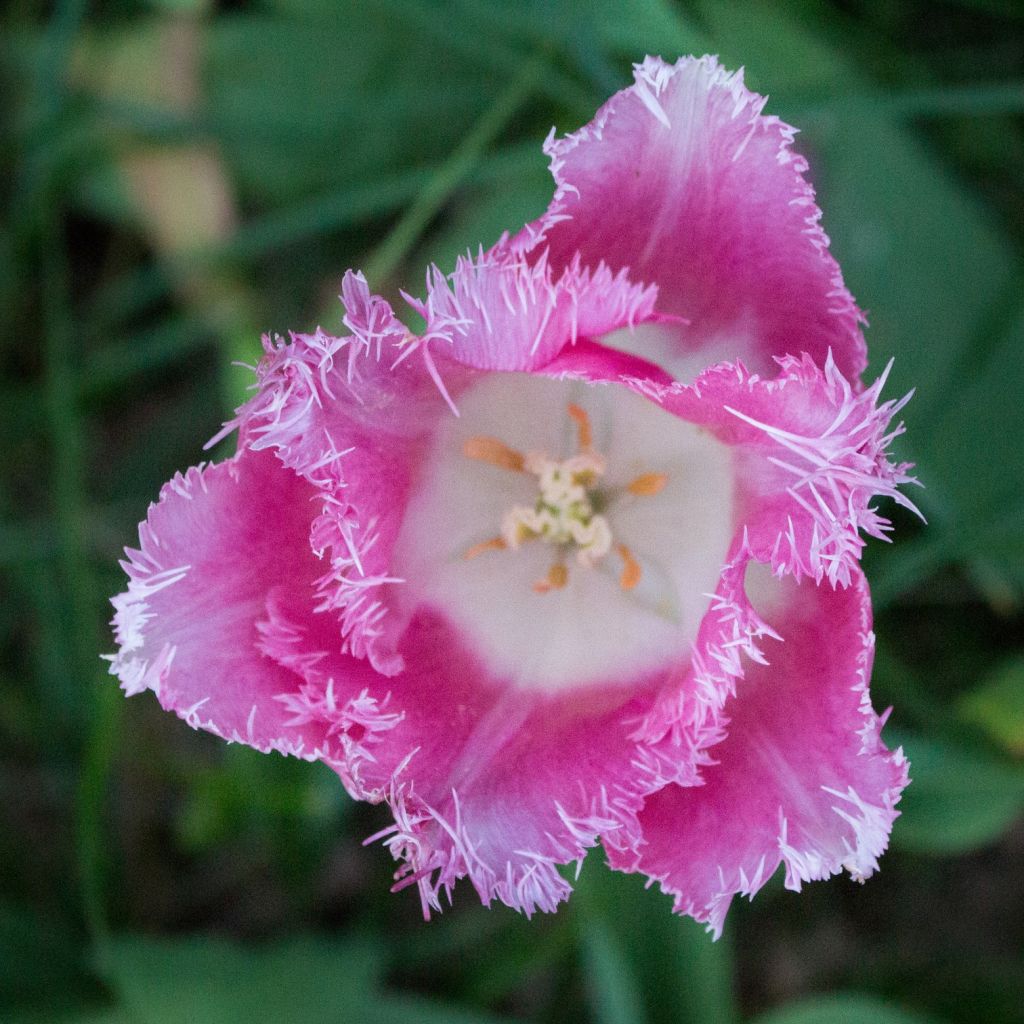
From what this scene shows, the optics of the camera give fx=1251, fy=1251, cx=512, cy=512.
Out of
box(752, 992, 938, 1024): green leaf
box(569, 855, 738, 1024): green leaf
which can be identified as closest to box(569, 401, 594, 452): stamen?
box(569, 855, 738, 1024): green leaf

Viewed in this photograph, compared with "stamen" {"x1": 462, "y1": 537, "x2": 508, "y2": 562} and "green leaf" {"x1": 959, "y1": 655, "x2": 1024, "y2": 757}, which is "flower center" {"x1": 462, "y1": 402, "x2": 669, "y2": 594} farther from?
"green leaf" {"x1": 959, "y1": 655, "x2": 1024, "y2": 757}

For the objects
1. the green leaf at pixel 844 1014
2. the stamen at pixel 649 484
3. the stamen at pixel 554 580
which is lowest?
the green leaf at pixel 844 1014

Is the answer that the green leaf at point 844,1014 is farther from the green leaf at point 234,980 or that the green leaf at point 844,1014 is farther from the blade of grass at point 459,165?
the blade of grass at point 459,165

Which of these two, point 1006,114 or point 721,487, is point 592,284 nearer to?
point 721,487

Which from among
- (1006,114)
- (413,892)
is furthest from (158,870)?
(1006,114)

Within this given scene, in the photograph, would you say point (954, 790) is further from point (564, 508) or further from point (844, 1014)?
point (564, 508)

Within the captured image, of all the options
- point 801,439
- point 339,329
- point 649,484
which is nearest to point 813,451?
point 801,439

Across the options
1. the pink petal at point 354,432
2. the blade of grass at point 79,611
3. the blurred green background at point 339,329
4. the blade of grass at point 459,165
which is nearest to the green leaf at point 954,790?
the blurred green background at point 339,329
